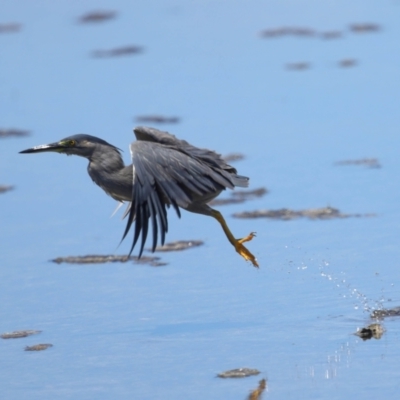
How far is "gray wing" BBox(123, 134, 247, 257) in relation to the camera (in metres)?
7.72

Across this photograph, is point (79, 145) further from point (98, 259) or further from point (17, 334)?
point (17, 334)

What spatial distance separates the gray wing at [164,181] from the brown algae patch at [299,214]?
1.79 m

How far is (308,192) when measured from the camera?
1064 centimetres

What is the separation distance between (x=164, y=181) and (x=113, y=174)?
22.3 inches

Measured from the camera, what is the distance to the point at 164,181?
7.88 metres

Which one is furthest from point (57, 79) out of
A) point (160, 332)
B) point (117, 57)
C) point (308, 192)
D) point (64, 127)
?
point (160, 332)

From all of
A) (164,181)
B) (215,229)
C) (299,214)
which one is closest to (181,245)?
(215,229)

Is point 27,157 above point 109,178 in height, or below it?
below

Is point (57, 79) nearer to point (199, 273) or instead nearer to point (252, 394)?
point (199, 273)

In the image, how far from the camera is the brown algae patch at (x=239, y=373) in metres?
6.85

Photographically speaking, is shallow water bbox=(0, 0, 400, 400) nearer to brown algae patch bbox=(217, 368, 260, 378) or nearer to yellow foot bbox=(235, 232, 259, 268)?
brown algae patch bbox=(217, 368, 260, 378)

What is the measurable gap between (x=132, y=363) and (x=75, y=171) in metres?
5.04

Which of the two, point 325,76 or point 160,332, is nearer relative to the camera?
point 160,332

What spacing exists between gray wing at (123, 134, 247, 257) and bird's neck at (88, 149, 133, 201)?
0.76 ft
